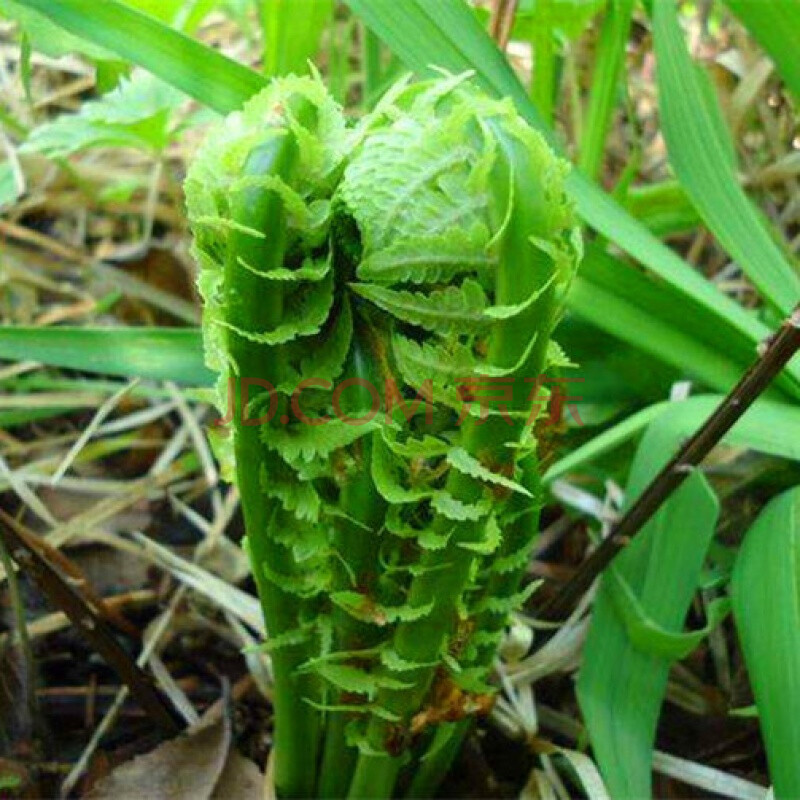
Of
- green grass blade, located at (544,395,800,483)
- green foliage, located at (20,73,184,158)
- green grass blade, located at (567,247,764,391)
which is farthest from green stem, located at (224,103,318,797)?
green foliage, located at (20,73,184,158)

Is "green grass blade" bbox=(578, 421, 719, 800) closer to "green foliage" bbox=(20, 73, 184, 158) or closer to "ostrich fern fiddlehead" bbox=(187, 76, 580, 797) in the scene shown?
"ostrich fern fiddlehead" bbox=(187, 76, 580, 797)

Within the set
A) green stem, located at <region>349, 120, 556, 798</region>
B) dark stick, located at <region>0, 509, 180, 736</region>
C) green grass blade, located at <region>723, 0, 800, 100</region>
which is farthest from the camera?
green grass blade, located at <region>723, 0, 800, 100</region>

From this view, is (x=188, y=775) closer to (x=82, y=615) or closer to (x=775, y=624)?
(x=82, y=615)

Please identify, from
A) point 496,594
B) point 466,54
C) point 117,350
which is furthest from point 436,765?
point 466,54

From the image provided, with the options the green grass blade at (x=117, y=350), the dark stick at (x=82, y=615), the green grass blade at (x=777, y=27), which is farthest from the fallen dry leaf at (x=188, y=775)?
the green grass blade at (x=777, y=27)

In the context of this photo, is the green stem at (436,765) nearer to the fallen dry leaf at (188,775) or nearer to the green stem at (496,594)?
the green stem at (496,594)

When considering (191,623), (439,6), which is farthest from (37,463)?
(439,6)
